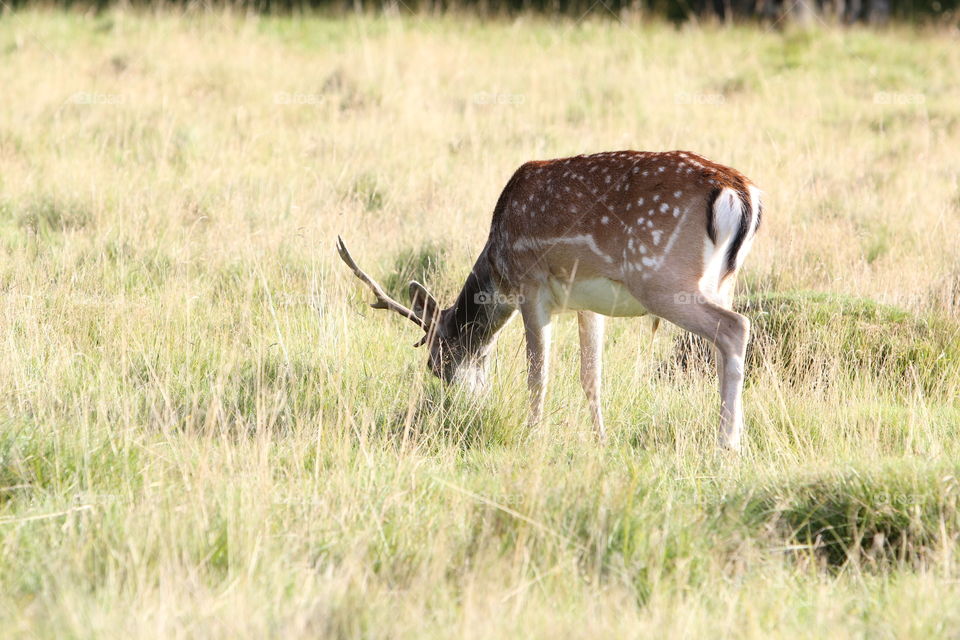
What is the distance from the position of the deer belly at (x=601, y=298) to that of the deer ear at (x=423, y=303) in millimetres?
720

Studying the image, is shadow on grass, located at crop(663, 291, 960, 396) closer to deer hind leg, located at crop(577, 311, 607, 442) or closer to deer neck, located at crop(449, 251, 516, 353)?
deer hind leg, located at crop(577, 311, 607, 442)

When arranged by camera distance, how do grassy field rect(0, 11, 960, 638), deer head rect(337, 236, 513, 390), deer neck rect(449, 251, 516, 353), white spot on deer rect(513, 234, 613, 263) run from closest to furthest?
grassy field rect(0, 11, 960, 638) → white spot on deer rect(513, 234, 613, 263) → deer head rect(337, 236, 513, 390) → deer neck rect(449, 251, 516, 353)

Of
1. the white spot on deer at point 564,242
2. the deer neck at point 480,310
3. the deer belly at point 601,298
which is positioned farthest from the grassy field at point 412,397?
the white spot on deer at point 564,242

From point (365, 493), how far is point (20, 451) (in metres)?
1.17

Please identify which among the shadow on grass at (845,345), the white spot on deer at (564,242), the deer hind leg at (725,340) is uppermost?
the white spot on deer at (564,242)

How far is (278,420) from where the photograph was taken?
461 cm

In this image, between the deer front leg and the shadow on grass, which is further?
the shadow on grass

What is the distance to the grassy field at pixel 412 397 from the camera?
3189 mm

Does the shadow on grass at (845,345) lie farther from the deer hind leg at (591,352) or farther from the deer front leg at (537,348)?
the deer front leg at (537,348)

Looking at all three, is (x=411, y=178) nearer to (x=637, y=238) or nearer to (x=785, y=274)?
(x=785, y=274)

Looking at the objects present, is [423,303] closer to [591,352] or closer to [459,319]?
[459,319]

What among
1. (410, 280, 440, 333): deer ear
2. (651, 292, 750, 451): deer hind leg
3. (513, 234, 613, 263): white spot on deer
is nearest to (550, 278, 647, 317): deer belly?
(513, 234, 613, 263): white spot on deer

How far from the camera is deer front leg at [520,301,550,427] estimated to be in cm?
498

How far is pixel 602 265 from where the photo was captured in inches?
195
